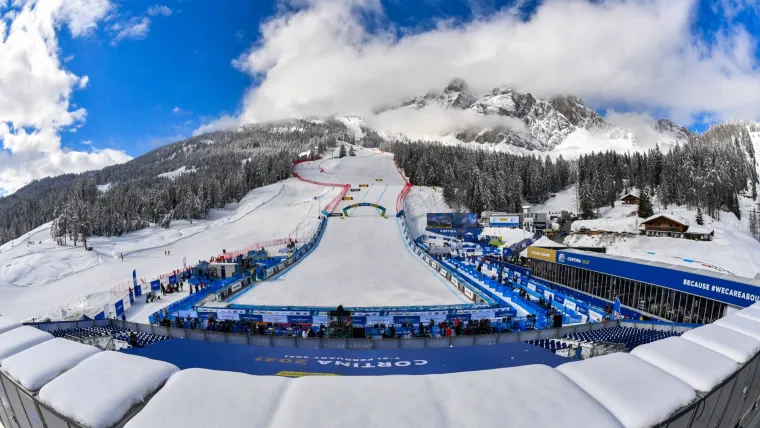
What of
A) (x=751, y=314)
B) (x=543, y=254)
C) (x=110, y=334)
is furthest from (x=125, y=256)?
(x=751, y=314)

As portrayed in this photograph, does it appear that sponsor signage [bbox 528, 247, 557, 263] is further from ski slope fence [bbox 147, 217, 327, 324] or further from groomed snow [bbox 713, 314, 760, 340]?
groomed snow [bbox 713, 314, 760, 340]

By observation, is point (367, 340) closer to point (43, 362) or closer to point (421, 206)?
point (43, 362)

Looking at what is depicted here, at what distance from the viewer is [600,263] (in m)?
20.3

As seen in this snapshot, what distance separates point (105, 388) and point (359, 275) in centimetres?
2324

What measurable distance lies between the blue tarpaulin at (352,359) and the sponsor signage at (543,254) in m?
17.2

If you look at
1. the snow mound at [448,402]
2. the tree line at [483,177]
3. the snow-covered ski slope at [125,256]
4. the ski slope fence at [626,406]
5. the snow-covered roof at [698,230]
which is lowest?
the snow-covered ski slope at [125,256]

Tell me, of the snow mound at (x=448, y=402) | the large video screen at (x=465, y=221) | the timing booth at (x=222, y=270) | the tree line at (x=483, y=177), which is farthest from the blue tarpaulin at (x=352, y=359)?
the tree line at (x=483, y=177)

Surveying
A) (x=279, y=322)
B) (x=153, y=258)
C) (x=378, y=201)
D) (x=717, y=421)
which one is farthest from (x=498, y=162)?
(x=717, y=421)

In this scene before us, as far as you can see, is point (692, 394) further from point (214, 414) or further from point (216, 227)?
point (216, 227)

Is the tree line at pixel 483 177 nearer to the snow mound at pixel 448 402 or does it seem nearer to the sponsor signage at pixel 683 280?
the sponsor signage at pixel 683 280

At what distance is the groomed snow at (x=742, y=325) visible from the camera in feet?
13.6

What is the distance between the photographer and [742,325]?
4363mm

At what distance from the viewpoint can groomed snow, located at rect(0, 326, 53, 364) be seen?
3.64m

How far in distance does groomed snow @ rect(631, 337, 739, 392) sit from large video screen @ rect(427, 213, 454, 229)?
159 feet
